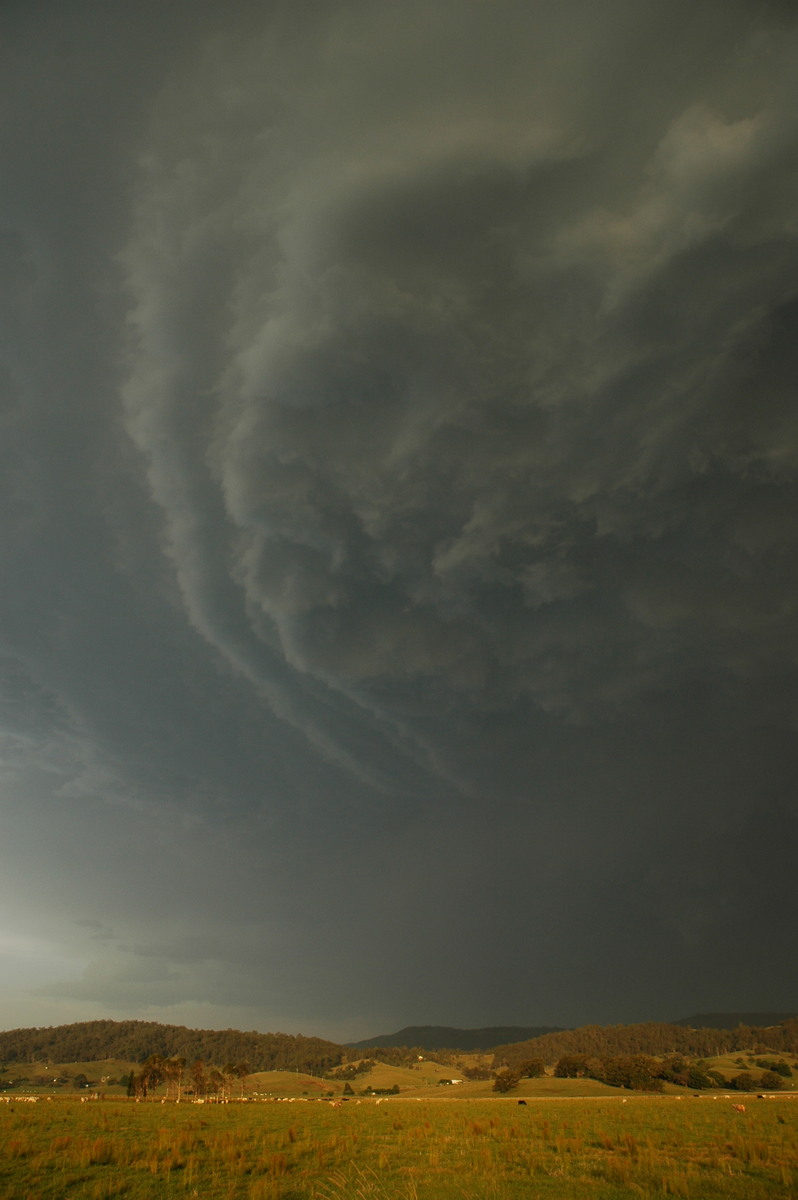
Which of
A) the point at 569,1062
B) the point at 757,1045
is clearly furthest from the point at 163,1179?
the point at 757,1045

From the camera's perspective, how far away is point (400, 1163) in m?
18.7

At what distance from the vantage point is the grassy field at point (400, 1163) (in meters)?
13.9

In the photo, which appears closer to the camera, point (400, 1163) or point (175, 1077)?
point (400, 1163)

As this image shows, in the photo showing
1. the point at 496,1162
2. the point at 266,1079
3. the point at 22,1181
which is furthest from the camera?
the point at 266,1079

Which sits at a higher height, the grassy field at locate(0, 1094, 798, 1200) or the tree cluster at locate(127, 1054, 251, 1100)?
the grassy field at locate(0, 1094, 798, 1200)

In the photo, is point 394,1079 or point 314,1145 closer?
point 314,1145

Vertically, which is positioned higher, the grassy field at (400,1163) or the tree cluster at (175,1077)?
the grassy field at (400,1163)

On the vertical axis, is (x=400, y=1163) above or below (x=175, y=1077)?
above

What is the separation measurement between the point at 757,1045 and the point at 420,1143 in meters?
231

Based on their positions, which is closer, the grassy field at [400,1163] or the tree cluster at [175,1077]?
the grassy field at [400,1163]

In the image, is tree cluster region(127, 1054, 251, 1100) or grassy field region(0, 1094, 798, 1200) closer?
grassy field region(0, 1094, 798, 1200)

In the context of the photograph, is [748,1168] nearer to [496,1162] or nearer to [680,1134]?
[496,1162]

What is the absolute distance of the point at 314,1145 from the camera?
72.7 ft

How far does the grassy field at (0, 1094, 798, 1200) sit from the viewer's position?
13883 mm
